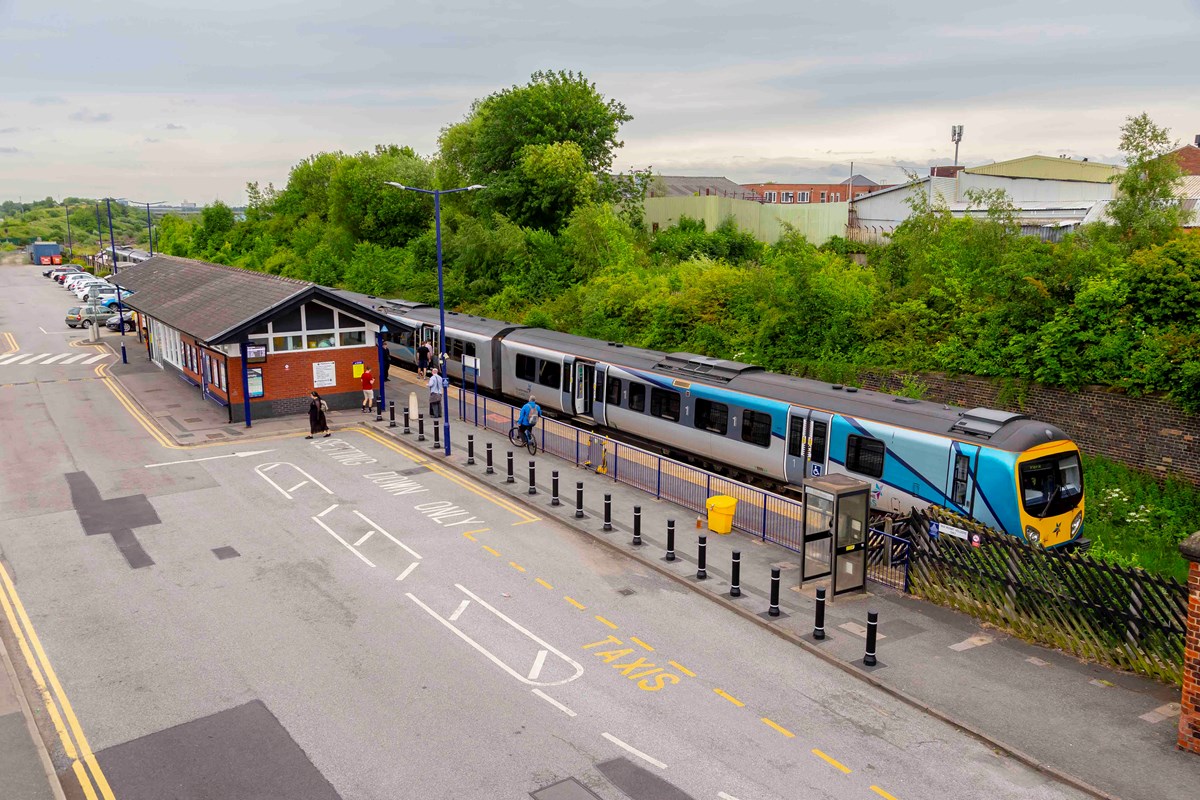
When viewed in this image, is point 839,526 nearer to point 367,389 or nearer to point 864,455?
point 864,455

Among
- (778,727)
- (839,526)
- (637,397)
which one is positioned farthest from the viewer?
(637,397)

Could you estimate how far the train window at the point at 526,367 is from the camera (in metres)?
28.4

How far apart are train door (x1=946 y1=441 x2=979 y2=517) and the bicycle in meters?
11.4

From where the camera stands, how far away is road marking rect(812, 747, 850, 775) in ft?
32.5

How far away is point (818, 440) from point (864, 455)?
1.16 meters

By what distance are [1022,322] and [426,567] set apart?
17.3m

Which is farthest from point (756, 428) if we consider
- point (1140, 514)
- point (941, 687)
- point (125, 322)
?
point (125, 322)

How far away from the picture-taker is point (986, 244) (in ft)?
86.6

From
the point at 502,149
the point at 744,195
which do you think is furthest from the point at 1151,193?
the point at 744,195

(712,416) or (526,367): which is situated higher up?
(526,367)

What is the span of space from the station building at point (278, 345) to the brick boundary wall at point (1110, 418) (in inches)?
748

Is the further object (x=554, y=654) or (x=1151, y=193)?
(x=1151, y=193)

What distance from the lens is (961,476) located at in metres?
16.1

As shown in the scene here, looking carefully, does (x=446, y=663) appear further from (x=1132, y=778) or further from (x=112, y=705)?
(x=1132, y=778)
